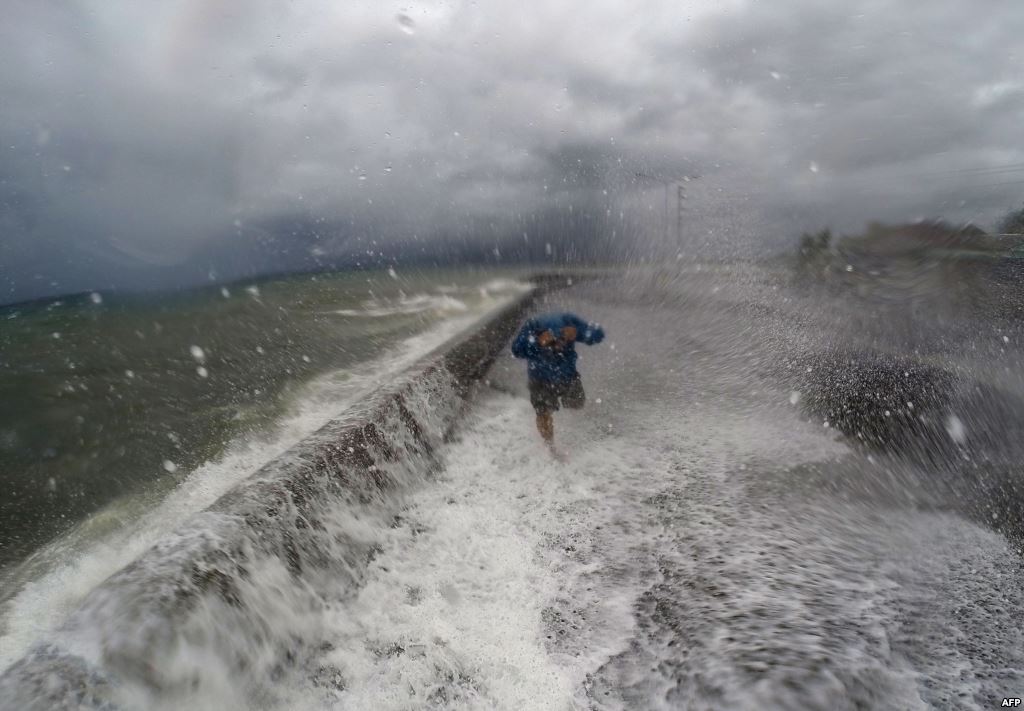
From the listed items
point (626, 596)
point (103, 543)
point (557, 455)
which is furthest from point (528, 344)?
point (103, 543)

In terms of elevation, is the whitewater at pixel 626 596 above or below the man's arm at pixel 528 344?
below

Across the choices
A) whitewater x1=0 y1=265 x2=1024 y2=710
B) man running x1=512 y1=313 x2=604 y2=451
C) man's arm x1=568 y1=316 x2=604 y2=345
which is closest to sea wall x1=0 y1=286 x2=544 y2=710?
whitewater x1=0 y1=265 x2=1024 y2=710

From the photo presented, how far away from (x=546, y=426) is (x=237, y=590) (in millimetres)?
2878

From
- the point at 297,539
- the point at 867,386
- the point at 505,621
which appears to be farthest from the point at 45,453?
the point at 867,386

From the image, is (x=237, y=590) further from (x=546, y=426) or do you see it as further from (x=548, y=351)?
Answer: (x=548, y=351)

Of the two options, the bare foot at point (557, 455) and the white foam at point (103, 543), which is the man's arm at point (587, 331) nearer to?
the bare foot at point (557, 455)

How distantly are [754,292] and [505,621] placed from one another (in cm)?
1757

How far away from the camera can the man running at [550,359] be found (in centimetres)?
458

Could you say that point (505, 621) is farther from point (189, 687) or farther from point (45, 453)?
point (45, 453)

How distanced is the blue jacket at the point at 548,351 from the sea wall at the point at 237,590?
150 centimetres

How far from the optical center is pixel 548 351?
4.68m

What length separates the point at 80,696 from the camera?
64.6 inches

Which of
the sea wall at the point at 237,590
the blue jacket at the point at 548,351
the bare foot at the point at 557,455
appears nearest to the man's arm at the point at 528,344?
the blue jacket at the point at 548,351

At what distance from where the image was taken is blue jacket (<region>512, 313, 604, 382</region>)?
459 centimetres
